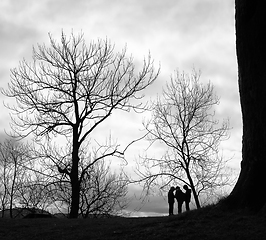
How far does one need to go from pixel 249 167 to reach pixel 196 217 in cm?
185

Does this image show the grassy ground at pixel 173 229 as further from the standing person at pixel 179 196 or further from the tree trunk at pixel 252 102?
the standing person at pixel 179 196

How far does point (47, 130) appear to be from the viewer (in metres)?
22.3

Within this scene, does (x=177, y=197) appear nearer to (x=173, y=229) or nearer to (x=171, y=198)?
(x=171, y=198)

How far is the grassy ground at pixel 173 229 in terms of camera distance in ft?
29.0

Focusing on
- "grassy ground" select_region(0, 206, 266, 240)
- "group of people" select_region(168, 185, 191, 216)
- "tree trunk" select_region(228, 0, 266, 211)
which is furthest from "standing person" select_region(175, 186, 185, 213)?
"tree trunk" select_region(228, 0, 266, 211)

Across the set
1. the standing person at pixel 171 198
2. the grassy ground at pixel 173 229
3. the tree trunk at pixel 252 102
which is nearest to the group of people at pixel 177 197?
the standing person at pixel 171 198

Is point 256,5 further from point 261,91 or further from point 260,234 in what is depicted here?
point 260,234

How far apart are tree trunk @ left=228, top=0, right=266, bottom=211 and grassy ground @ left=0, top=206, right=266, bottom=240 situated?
62 centimetres

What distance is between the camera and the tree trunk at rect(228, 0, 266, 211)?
10.1m

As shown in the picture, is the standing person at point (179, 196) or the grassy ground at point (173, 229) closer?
the grassy ground at point (173, 229)

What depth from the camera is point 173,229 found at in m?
9.63

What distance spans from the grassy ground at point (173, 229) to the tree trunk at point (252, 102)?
617 millimetres

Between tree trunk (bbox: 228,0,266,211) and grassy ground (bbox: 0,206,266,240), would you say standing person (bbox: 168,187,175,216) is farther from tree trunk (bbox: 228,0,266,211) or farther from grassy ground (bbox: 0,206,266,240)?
tree trunk (bbox: 228,0,266,211)

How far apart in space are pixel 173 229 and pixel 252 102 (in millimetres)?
3808
